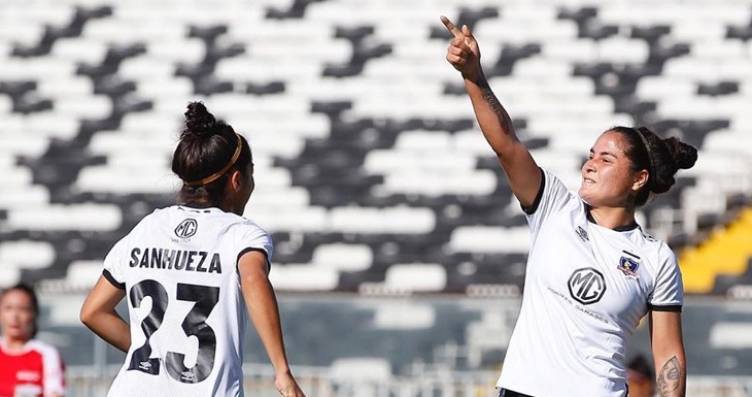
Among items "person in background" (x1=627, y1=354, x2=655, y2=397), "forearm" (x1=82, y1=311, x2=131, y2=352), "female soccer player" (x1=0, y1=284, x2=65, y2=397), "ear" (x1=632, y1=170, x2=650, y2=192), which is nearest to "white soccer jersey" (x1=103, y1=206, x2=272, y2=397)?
"forearm" (x1=82, y1=311, x2=131, y2=352)

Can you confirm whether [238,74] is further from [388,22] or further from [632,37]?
[632,37]

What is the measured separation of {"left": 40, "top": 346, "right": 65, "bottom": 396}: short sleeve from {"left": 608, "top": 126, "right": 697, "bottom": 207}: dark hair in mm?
3493

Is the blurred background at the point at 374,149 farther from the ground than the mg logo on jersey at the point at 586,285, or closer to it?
farther from the ground

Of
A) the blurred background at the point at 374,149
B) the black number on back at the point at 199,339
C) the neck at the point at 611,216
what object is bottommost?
the black number on back at the point at 199,339

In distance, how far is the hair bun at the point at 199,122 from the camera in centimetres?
422

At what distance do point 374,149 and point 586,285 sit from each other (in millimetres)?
9831

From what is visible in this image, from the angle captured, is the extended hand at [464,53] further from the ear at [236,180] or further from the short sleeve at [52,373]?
the short sleeve at [52,373]

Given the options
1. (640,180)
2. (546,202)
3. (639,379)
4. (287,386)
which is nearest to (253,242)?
(287,386)

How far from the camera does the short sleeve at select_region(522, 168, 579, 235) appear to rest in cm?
450

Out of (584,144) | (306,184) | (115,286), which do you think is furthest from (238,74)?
(115,286)

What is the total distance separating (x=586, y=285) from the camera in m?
4.43

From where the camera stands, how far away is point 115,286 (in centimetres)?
435

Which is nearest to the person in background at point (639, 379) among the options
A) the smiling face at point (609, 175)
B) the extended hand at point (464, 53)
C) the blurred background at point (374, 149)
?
the blurred background at point (374, 149)

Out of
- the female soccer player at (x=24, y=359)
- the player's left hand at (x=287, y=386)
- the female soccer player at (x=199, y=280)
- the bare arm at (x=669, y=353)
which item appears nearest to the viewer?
the player's left hand at (x=287, y=386)
